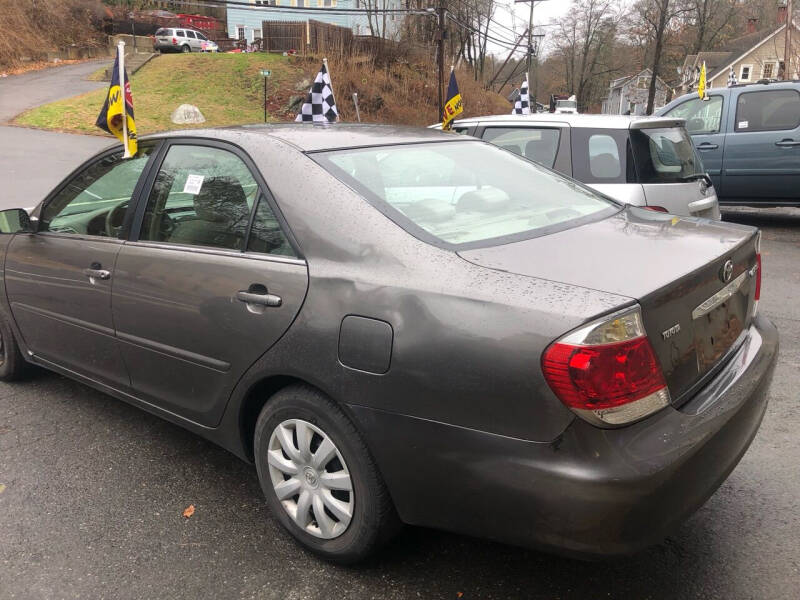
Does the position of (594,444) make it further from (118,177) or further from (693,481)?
(118,177)

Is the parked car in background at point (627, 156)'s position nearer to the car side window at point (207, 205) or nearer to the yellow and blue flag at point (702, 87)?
the car side window at point (207, 205)

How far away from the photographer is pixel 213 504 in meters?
3.00

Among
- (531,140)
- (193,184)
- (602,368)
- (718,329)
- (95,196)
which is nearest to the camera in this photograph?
(602,368)

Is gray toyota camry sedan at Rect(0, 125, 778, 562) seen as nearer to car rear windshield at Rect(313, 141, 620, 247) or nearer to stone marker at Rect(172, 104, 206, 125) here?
car rear windshield at Rect(313, 141, 620, 247)

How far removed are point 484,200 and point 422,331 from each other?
38.1 inches

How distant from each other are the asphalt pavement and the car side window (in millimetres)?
1129

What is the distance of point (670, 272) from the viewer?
7.10ft

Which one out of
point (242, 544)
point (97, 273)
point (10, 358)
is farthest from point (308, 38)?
point (242, 544)

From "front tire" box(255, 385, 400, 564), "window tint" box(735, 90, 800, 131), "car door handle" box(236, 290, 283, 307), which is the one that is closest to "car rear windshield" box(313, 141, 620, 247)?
"car door handle" box(236, 290, 283, 307)

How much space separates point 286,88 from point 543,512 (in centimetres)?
2834

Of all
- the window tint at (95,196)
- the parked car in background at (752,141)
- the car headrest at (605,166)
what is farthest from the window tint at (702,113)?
the window tint at (95,196)

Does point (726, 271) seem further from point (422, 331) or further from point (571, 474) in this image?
point (422, 331)

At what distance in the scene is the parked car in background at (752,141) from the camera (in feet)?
29.9

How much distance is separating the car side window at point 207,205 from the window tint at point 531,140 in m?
3.19
